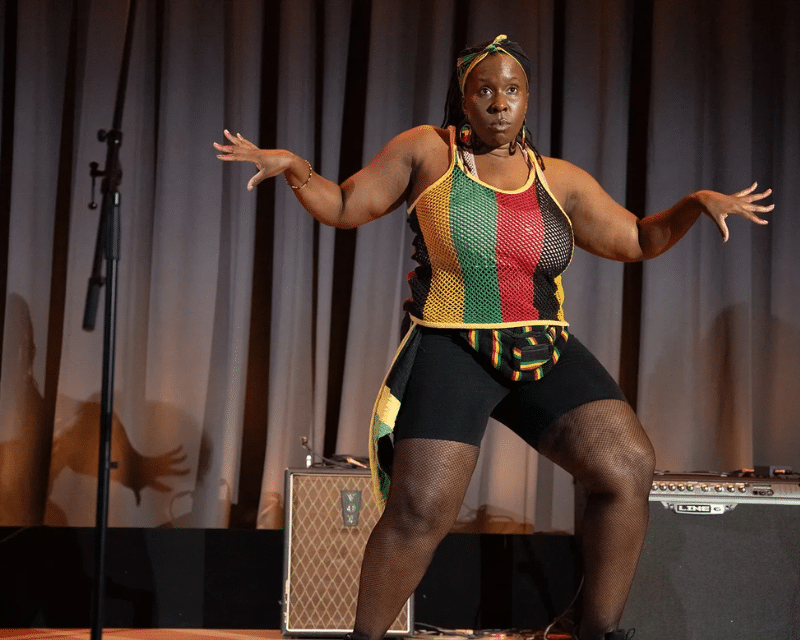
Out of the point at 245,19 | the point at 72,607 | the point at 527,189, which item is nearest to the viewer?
the point at 527,189

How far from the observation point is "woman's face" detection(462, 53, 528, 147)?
2.39m

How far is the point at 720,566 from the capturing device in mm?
3424

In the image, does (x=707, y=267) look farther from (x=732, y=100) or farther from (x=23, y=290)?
(x=23, y=290)

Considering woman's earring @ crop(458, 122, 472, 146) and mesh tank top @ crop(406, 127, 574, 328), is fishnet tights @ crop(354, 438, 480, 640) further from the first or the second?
woman's earring @ crop(458, 122, 472, 146)

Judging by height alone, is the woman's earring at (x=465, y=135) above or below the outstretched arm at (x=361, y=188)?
above

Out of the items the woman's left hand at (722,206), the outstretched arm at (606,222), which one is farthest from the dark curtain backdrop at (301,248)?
the woman's left hand at (722,206)

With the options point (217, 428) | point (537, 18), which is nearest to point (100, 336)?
point (217, 428)

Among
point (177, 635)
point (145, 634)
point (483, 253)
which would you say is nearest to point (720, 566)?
point (483, 253)

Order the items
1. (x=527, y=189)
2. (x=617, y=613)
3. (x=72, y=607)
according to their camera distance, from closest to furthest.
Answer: (x=617, y=613) → (x=527, y=189) → (x=72, y=607)

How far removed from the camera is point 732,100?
4332 millimetres

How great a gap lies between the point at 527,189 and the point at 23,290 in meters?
2.40

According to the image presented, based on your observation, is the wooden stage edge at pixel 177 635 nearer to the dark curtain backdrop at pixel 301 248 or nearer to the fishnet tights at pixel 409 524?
the dark curtain backdrop at pixel 301 248

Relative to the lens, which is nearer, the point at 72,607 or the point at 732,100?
the point at 72,607

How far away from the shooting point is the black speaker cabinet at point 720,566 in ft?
11.1
